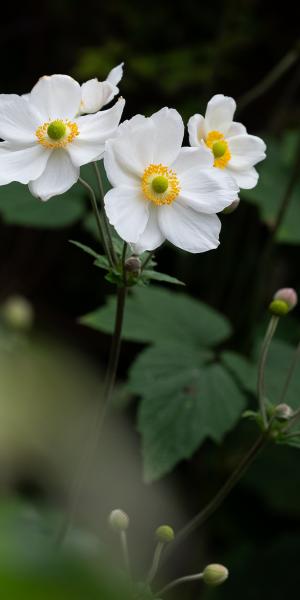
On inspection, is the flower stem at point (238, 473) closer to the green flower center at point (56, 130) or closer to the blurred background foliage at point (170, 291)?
the blurred background foliage at point (170, 291)

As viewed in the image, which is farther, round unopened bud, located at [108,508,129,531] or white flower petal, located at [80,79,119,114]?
round unopened bud, located at [108,508,129,531]

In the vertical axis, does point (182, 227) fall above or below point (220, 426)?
above

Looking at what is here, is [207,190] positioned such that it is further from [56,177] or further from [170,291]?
[170,291]

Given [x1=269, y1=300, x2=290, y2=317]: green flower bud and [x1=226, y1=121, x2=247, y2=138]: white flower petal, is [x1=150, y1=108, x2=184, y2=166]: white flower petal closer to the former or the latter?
[x1=226, y1=121, x2=247, y2=138]: white flower petal

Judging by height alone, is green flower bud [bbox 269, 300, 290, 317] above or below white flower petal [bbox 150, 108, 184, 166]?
below

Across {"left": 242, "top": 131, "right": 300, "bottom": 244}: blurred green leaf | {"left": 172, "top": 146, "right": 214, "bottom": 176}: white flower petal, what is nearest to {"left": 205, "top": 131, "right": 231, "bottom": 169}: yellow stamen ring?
{"left": 172, "top": 146, "right": 214, "bottom": 176}: white flower petal

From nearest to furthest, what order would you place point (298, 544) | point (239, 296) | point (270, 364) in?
point (270, 364) < point (298, 544) < point (239, 296)

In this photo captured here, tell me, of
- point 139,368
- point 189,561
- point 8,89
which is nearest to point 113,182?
point 139,368

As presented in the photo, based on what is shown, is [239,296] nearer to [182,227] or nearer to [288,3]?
[288,3]
